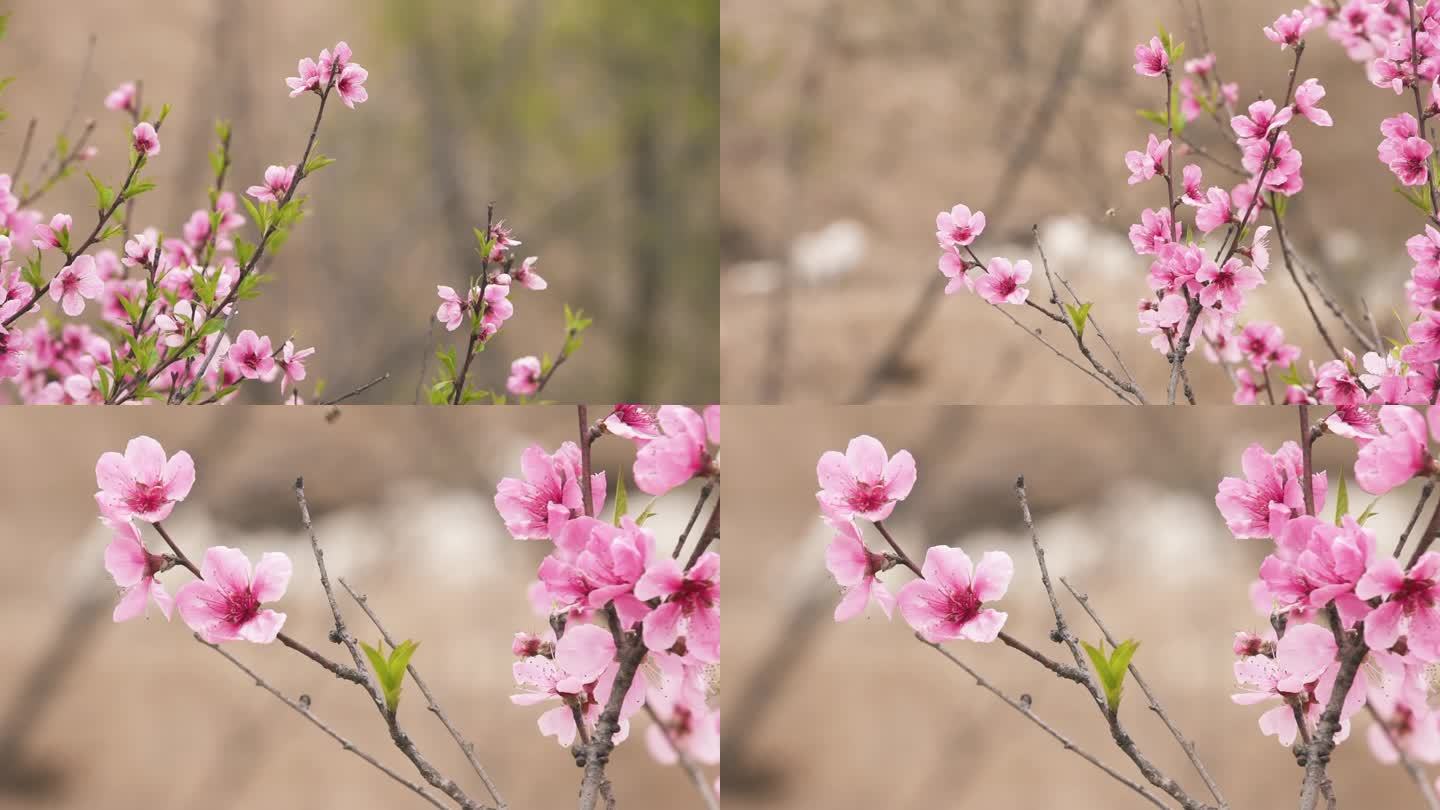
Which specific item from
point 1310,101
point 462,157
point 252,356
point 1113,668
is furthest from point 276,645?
point 462,157

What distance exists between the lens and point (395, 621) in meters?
0.85

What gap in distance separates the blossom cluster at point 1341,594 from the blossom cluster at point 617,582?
281mm

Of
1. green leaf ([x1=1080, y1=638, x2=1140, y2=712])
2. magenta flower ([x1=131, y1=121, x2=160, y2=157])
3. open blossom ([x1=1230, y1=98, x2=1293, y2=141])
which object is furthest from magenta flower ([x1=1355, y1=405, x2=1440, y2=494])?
magenta flower ([x1=131, y1=121, x2=160, y2=157])

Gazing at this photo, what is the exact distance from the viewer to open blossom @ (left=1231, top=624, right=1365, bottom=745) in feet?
1.67

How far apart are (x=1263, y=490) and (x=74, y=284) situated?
841mm

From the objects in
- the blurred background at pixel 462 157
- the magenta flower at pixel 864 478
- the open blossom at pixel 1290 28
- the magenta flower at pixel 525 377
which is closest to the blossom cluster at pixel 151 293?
the magenta flower at pixel 525 377

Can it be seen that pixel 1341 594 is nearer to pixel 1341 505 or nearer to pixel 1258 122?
pixel 1341 505

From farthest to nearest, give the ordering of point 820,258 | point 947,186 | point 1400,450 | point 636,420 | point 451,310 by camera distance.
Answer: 1. point 820,258
2. point 947,186
3. point 451,310
4. point 636,420
5. point 1400,450

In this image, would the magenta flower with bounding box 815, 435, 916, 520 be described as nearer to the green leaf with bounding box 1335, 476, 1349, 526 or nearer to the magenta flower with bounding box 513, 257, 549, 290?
the green leaf with bounding box 1335, 476, 1349, 526

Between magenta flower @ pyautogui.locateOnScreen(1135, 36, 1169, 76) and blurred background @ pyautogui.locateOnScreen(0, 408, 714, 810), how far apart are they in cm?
64

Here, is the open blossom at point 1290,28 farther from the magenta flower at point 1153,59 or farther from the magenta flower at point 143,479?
the magenta flower at point 143,479

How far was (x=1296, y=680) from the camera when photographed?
1.78ft

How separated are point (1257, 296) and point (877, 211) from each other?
831 mm

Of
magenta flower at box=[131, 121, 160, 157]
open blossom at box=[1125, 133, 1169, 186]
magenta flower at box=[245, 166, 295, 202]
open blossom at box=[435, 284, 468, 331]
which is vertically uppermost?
open blossom at box=[1125, 133, 1169, 186]
